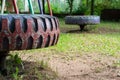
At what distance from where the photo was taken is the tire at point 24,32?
3.11 meters

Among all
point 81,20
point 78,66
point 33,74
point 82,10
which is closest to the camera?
point 33,74

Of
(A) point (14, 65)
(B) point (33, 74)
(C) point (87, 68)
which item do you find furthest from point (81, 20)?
(B) point (33, 74)

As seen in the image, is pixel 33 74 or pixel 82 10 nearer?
pixel 33 74

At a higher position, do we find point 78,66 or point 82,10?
point 78,66

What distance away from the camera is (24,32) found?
10.4 ft

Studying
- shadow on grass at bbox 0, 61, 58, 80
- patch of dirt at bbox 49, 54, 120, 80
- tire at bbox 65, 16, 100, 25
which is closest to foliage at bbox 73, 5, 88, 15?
tire at bbox 65, 16, 100, 25

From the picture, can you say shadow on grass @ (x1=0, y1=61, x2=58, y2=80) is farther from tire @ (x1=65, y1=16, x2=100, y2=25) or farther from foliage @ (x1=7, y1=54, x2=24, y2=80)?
tire @ (x1=65, y1=16, x2=100, y2=25)

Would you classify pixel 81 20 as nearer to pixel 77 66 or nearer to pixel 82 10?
pixel 77 66

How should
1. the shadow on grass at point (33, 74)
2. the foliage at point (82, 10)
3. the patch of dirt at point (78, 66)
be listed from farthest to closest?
the foliage at point (82, 10), the patch of dirt at point (78, 66), the shadow on grass at point (33, 74)

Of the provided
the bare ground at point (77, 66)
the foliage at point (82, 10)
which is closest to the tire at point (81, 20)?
the bare ground at point (77, 66)

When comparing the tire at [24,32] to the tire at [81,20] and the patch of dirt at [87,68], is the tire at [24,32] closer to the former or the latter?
the patch of dirt at [87,68]

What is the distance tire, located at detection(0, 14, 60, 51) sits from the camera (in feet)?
10.2

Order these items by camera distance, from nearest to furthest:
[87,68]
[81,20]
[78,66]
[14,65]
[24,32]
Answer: [24,32] < [14,65] < [87,68] < [78,66] < [81,20]

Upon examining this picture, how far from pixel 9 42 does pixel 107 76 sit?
1.72m
